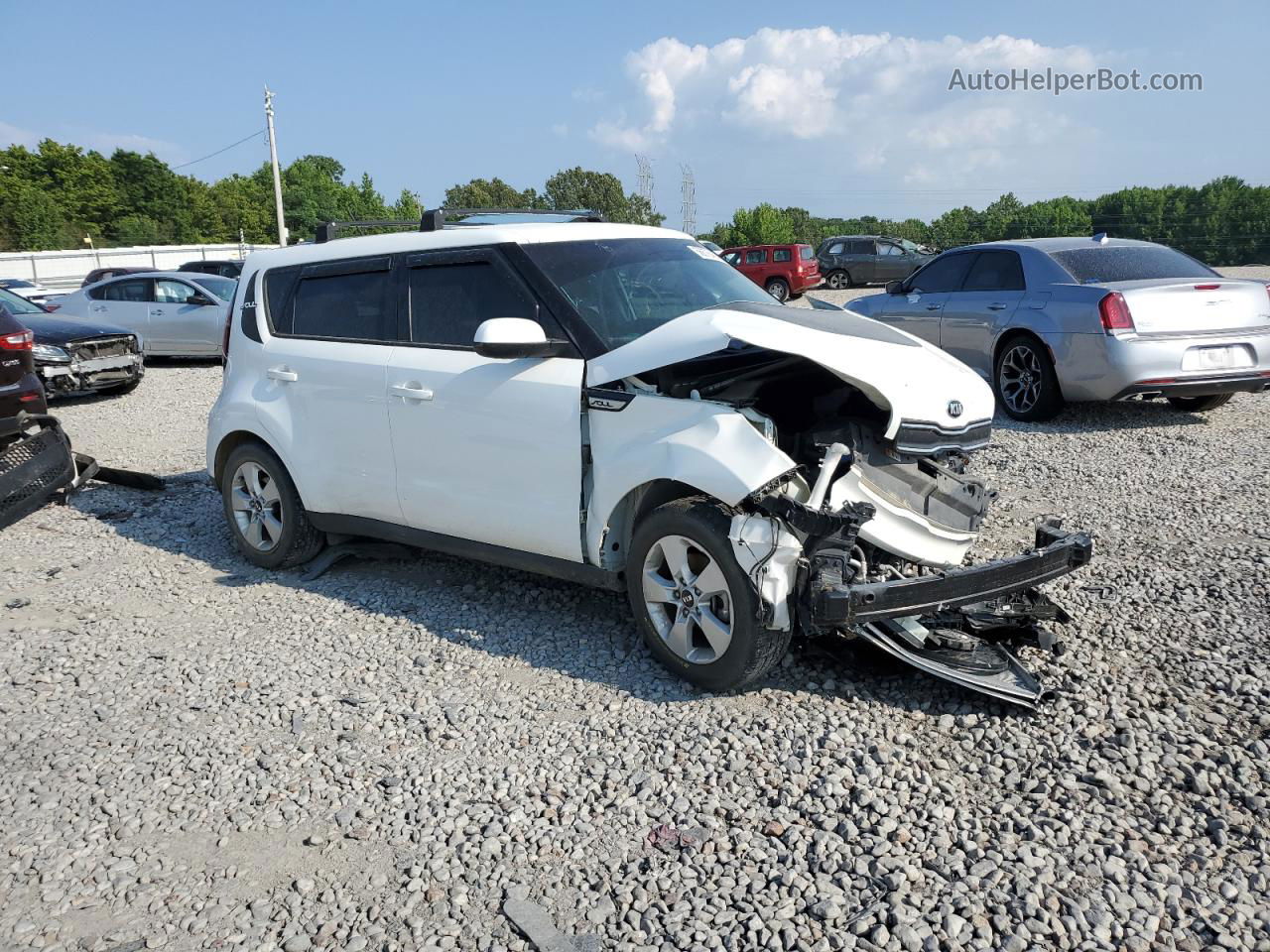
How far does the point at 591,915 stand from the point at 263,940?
91 centimetres

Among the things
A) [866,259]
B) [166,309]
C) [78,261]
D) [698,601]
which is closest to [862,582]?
[698,601]

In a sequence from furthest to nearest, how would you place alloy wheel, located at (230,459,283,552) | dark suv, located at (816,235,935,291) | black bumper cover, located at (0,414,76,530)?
dark suv, located at (816,235,935,291)
black bumper cover, located at (0,414,76,530)
alloy wheel, located at (230,459,283,552)

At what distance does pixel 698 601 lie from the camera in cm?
406

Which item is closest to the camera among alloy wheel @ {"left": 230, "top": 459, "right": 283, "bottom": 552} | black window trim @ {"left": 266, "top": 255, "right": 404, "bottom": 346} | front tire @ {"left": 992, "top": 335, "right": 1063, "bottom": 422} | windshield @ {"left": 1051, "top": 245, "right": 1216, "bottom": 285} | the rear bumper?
the rear bumper

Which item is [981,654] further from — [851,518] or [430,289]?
[430,289]

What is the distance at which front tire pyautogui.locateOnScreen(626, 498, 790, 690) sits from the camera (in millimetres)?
3873

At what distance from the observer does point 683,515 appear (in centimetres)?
397

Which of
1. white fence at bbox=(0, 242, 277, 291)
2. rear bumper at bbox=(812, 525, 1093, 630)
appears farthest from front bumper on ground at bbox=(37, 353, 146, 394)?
white fence at bbox=(0, 242, 277, 291)

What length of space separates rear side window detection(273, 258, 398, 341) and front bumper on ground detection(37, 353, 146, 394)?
28.6 ft

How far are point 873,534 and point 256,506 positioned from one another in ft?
12.5

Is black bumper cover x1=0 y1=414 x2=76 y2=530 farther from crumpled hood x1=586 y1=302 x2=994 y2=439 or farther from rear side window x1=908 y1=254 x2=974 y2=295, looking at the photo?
rear side window x1=908 y1=254 x2=974 y2=295

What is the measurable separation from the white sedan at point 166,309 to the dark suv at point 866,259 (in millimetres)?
21350

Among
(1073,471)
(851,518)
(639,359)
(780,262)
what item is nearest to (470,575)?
(639,359)

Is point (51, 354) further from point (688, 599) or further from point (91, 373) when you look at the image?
point (688, 599)
